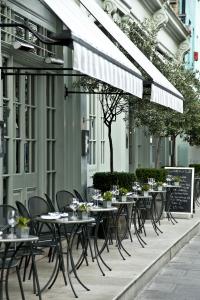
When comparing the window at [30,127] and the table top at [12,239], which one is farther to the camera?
the window at [30,127]

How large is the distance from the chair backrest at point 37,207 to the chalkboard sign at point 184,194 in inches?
283

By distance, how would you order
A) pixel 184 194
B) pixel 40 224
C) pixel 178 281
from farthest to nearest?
pixel 184 194
pixel 178 281
pixel 40 224

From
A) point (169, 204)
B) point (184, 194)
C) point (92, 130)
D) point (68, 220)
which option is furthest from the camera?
point (184, 194)

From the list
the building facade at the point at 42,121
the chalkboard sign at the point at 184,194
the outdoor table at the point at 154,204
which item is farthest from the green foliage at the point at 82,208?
the chalkboard sign at the point at 184,194

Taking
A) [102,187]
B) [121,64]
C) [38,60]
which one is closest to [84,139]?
[102,187]

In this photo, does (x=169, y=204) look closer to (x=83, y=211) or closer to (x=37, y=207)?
(x=37, y=207)

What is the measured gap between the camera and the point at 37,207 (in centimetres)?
791

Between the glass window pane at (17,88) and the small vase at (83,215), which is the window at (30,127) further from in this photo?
the small vase at (83,215)

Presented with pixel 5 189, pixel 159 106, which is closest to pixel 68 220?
pixel 5 189

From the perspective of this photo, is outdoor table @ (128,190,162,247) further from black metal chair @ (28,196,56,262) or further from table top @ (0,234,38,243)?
table top @ (0,234,38,243)

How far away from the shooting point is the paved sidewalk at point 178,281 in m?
7.44

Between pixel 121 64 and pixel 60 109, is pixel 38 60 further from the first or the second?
pixel 121 64

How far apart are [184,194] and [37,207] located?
7.55 metres

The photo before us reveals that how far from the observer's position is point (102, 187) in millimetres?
11352
